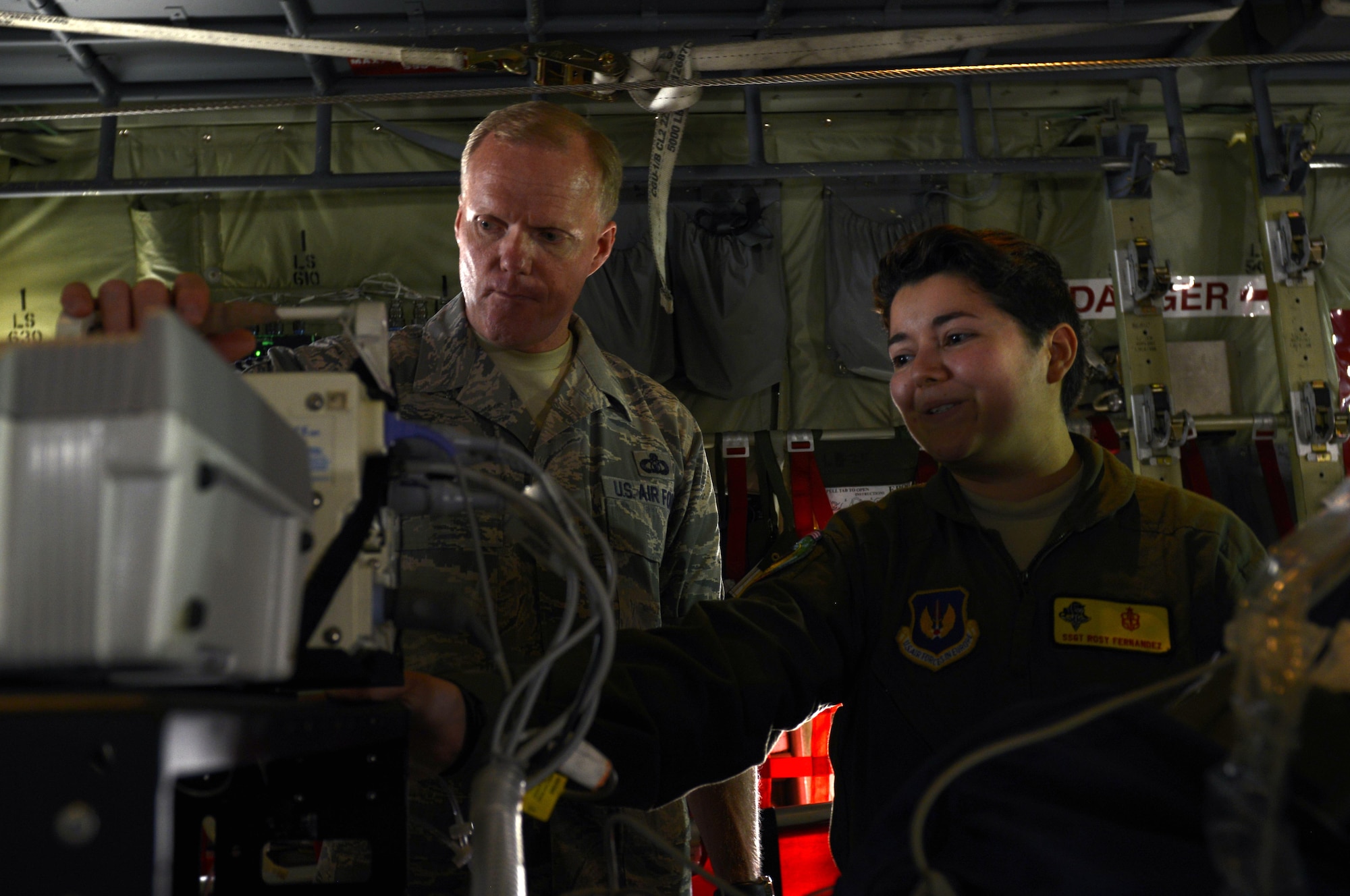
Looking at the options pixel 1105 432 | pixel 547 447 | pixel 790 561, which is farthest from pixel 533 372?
pixel 1105 432

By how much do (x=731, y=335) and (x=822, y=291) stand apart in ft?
1.55

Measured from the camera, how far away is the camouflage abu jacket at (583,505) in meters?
1.43

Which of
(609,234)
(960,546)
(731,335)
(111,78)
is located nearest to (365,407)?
(960,546)

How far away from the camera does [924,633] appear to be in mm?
1268

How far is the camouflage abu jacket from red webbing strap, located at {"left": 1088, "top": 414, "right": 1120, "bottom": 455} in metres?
2.13

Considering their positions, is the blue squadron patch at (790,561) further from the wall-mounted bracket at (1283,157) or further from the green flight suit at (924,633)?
the wall-mounted bracket at (1283,157)

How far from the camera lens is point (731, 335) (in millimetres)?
3459

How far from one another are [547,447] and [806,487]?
1940 millimetres

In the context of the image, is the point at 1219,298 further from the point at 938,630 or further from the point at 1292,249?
the point at 938,630

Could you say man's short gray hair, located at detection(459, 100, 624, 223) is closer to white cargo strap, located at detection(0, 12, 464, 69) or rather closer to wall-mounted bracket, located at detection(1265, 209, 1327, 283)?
white cargo strap, located at detection(0, 12, 464, 69)

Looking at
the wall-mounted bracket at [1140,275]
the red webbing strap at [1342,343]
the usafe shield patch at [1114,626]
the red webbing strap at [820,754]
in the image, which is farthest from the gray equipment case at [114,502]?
the red webbing strap at [1342,343]

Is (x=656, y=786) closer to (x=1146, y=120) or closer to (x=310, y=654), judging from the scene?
(x=310, y=654)

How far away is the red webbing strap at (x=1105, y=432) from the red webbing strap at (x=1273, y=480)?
0.54 meters

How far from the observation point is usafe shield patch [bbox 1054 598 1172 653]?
1201 mm
